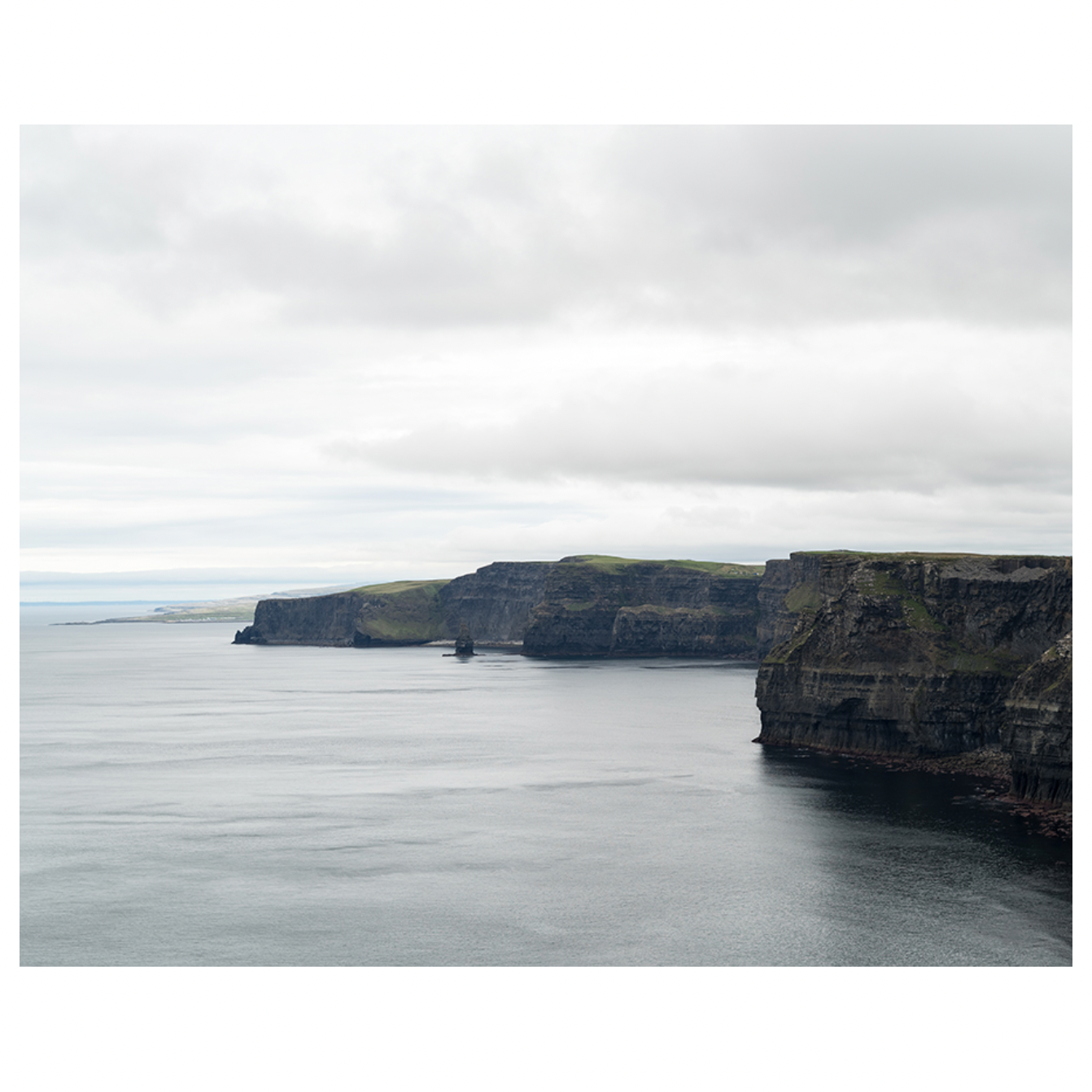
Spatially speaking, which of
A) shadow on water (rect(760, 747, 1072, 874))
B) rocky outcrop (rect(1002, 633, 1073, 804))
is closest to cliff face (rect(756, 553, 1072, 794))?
shadow on water (rect(760, 747, 1072, 874))

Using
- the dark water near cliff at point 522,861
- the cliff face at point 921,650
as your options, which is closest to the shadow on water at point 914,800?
the dark water near cliff at point 522,861

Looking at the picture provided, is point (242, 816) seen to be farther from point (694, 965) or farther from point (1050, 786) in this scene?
point (1050, 786)

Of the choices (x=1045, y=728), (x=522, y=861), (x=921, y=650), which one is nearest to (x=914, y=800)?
(x=1045, y=728)

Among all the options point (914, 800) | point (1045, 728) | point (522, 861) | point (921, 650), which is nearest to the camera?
point (522, 861)

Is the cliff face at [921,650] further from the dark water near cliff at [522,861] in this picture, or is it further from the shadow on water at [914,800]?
the dark water near cliff at [522,861]

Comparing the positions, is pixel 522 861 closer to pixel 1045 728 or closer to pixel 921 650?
pixel 1045 728

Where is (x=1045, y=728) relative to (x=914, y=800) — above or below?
above
